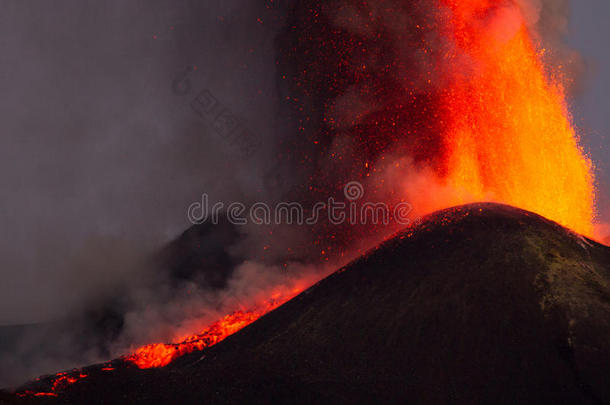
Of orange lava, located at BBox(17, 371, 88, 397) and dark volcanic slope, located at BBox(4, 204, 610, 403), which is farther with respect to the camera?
orange lava, located at BBox(17, 371, 88, 397)

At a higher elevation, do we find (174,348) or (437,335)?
(174,348)

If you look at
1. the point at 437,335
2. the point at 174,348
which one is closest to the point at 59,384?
the point at 174,348

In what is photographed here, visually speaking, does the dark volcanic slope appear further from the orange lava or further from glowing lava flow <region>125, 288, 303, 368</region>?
glowing lava flow <region>125, 288, 303, 368</region>

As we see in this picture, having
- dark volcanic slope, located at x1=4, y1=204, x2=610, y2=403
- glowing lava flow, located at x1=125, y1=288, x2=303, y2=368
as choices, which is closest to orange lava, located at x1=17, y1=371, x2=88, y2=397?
dark volcanic slope, located at x1=4, y1=204, x2=610, y2=403

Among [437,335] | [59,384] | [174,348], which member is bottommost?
[59,384]

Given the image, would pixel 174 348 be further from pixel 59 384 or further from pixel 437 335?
pixel 437 335

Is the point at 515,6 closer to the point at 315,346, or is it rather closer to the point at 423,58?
the point at 423,58

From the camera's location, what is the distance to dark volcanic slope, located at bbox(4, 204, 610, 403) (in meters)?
9.77

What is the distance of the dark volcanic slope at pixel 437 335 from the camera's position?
9773mm

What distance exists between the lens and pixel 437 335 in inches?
442

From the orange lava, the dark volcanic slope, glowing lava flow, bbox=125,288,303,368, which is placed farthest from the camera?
glowing lava flow, bbox=125,288,303,368

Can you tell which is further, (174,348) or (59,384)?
(174,348)

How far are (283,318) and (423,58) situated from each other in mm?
21907

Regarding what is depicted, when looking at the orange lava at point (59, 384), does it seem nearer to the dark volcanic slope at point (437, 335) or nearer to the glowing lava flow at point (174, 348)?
the dark volcanic slope at point (437, 335)
